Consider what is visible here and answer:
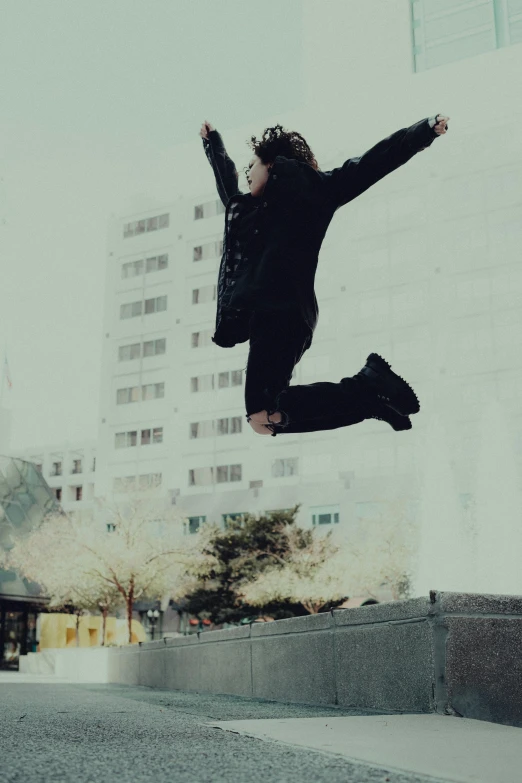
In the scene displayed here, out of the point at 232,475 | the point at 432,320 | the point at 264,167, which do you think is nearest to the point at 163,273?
the point at 232,475

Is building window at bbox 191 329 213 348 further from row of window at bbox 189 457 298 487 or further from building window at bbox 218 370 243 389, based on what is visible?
row of window at bbox 189 457 298 487

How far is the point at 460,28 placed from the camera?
64500 millimetres

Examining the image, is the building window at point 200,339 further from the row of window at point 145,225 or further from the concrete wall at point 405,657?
the concrete wall at point 405,657

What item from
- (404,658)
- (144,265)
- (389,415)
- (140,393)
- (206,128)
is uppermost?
(144,265)

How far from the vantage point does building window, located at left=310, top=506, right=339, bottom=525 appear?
46.2 meters

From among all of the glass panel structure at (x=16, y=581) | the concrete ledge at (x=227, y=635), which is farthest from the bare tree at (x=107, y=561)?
the concrete ledge at (x=227, y=635)

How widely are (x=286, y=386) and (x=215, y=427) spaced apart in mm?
48812

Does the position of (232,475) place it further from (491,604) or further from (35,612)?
(491,604)

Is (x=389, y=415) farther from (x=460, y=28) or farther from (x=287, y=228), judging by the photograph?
(x=460, y=28)

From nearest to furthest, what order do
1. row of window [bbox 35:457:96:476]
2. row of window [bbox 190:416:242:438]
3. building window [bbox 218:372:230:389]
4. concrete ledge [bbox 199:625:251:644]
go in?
1. concrete ledge [bbox 199:625:251:644]
2. row of window [bbox 190:416:242:438]
3. building window [bbox 218:372:230:389]
4. row of window [bbox 35:457:96:476]

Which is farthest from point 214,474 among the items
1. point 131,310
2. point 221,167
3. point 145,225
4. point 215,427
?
point 221,167

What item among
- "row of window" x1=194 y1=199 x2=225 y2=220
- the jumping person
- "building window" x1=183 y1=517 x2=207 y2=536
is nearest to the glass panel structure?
"building window" x1=183 y1=517 x2=207 y2=536

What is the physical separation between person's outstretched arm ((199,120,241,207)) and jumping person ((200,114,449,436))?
1.04 ft

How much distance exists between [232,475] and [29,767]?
48701 mm
